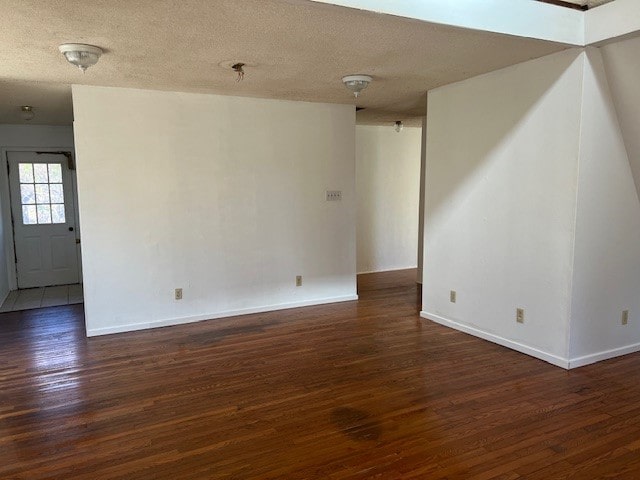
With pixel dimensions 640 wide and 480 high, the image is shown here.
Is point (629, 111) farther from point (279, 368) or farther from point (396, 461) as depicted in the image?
point (279, 368)

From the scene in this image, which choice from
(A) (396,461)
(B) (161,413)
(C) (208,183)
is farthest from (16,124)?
(A) (396,461)

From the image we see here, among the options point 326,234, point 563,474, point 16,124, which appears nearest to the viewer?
point 563,474

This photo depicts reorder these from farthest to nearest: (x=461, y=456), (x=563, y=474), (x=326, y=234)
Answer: (x=326, y=234)
(x=461, y=456)
(x=563, y=474)

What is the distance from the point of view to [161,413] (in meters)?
2.75

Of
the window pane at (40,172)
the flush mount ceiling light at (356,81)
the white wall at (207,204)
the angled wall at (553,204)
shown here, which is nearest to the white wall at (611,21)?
the angled wall at (553,204)

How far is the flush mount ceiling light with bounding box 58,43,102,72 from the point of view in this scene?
2818 millimetres

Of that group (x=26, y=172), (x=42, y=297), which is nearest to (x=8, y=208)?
(x=26, y=172)

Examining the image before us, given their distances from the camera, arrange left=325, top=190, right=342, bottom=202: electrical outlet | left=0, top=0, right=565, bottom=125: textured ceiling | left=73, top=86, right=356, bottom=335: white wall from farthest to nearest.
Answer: left=325, top=190, right=342, bottom=202: electrical outlet → left=73, top=86, right=356, bottom=335: white wall → left=0, top=0, right=565, bottom=125: textured ceiling

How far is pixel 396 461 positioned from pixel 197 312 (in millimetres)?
2955

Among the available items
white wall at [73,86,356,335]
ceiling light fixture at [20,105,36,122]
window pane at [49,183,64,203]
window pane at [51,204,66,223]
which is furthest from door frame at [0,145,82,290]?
white wall at [73,86,356,335]

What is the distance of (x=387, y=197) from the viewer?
7277 mm

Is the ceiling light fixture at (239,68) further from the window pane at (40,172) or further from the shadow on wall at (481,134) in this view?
the window pane at (40,172)

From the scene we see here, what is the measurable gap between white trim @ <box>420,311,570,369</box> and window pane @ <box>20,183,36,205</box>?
17.9 ft

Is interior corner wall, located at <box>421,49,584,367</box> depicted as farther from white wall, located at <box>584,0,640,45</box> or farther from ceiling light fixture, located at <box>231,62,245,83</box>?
ceiling light fixture, located at <box>231,62,245,83</box>
